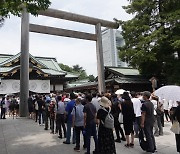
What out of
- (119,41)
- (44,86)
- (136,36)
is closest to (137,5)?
(136,36)

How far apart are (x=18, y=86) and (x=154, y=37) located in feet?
43.7

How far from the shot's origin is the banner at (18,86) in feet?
72.3

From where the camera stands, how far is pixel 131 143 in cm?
726

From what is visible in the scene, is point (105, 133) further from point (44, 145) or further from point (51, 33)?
point (51, 33)

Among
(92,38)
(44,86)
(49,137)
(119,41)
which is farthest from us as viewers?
(119,41)

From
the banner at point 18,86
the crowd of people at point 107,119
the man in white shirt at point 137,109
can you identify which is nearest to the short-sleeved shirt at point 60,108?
the crowd of people at point 107,119

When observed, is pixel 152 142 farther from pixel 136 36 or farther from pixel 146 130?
pixel 136 36

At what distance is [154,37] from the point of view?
1792 cm

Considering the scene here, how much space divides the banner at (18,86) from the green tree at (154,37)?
8840mm

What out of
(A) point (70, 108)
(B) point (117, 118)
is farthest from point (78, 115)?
(B) point (117, 118)

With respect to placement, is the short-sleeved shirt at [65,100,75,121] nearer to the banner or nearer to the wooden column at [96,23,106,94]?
the wooden column at [96,23,106,94]

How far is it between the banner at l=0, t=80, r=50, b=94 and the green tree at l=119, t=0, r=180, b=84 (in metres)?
8.84

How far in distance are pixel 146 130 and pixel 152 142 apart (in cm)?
38

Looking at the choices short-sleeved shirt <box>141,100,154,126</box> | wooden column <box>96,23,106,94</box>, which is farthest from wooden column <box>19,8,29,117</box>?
short-sleeved shirt <box>141,100,154,126</box>
